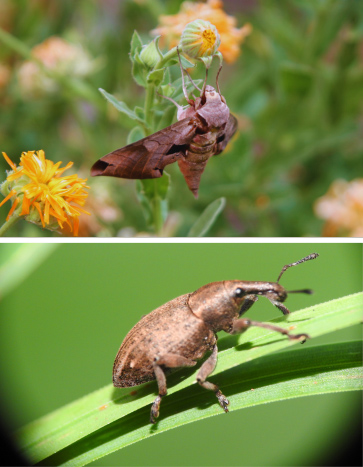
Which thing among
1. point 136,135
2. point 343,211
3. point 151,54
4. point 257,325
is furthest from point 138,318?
point 343,211

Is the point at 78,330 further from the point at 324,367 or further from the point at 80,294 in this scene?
the point at 324,367

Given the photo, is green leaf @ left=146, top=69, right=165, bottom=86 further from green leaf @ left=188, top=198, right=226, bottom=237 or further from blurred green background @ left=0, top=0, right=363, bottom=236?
blurred green background @ left=0, top=0, right=363, bottom=236

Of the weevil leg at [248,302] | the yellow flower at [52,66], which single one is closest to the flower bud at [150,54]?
the weevil leg at [248,302]

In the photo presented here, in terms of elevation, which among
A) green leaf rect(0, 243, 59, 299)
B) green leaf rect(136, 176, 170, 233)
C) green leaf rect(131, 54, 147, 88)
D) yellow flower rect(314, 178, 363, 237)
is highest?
green leaf rect(131, 54, 147, 88)

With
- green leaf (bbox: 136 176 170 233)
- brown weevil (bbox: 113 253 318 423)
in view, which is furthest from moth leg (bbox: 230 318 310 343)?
green leaf (bbox: 136 176 170 233)

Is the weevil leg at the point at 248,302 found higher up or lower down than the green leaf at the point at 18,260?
lower down

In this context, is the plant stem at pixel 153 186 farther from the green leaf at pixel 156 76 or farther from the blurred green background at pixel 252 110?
the blurred green background at pixel 252 110
